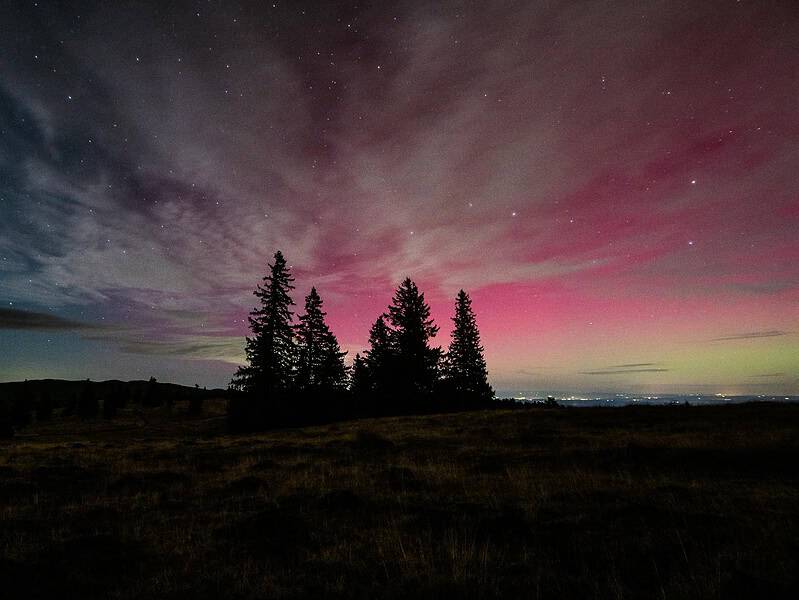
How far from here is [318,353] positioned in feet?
152

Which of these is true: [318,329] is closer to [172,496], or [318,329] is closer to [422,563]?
[172,496]

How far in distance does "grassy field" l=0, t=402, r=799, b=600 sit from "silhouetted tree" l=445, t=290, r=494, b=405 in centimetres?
3482

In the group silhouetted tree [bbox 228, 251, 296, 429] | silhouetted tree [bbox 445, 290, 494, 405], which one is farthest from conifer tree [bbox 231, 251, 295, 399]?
silhouetted tree [bbox 445, 290, 494, 405]

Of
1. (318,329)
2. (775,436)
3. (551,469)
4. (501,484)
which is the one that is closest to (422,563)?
(501,484)

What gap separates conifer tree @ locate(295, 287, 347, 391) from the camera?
45.0 m

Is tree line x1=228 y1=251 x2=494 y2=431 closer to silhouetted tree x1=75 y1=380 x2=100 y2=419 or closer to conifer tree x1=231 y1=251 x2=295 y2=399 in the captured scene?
conifer tree x1=231 y1=251 x2=295 y2=399

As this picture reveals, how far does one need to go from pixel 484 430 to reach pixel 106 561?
1615 centimetres

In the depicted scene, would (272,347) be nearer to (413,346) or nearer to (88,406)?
(413,346)

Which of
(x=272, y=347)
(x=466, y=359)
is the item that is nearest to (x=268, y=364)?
(x=272, y=347)

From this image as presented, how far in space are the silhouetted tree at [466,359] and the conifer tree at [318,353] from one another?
12655mm

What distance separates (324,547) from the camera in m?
5.73

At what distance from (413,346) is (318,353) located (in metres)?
10.6

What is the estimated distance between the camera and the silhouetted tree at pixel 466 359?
48.7 metres

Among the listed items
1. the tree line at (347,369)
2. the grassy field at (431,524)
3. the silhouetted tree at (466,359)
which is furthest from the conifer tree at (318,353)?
the grassy field at (431,524)
